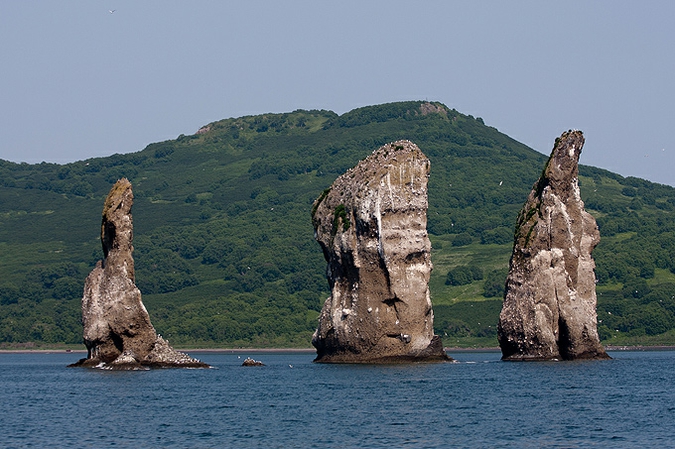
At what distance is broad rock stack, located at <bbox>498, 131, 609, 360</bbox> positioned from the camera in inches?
2842

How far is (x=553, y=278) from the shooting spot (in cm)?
7212

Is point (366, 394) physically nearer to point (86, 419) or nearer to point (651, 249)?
point (86, 419)

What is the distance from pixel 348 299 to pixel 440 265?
111 metres

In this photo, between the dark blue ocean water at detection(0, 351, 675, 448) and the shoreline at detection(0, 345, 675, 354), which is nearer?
Answer: the dark blue ocean water at detection(0, 351, 675, 448)

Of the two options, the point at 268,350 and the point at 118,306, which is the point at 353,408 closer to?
the point at 118,306

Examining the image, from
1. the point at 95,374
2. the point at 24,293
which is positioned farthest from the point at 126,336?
the point at 24,293

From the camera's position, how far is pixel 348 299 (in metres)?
72.7

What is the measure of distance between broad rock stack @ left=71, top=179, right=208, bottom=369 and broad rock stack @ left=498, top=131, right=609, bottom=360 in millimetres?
21742

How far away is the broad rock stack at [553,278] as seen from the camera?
72188 mm

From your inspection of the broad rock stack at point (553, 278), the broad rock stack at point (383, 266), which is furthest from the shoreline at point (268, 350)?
the broad rock stack at point (383, 266)

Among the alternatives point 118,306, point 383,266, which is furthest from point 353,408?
point 118,306

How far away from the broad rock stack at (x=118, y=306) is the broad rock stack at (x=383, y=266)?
11077mm

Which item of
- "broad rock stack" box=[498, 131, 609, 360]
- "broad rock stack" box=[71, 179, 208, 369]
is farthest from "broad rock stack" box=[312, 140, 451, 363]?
"broad rock stack" box=[71, 179, 208, 369]

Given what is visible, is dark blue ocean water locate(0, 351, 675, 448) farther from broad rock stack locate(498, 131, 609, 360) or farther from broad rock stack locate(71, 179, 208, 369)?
broad rock stack locate(71, 179, 208, 369)
